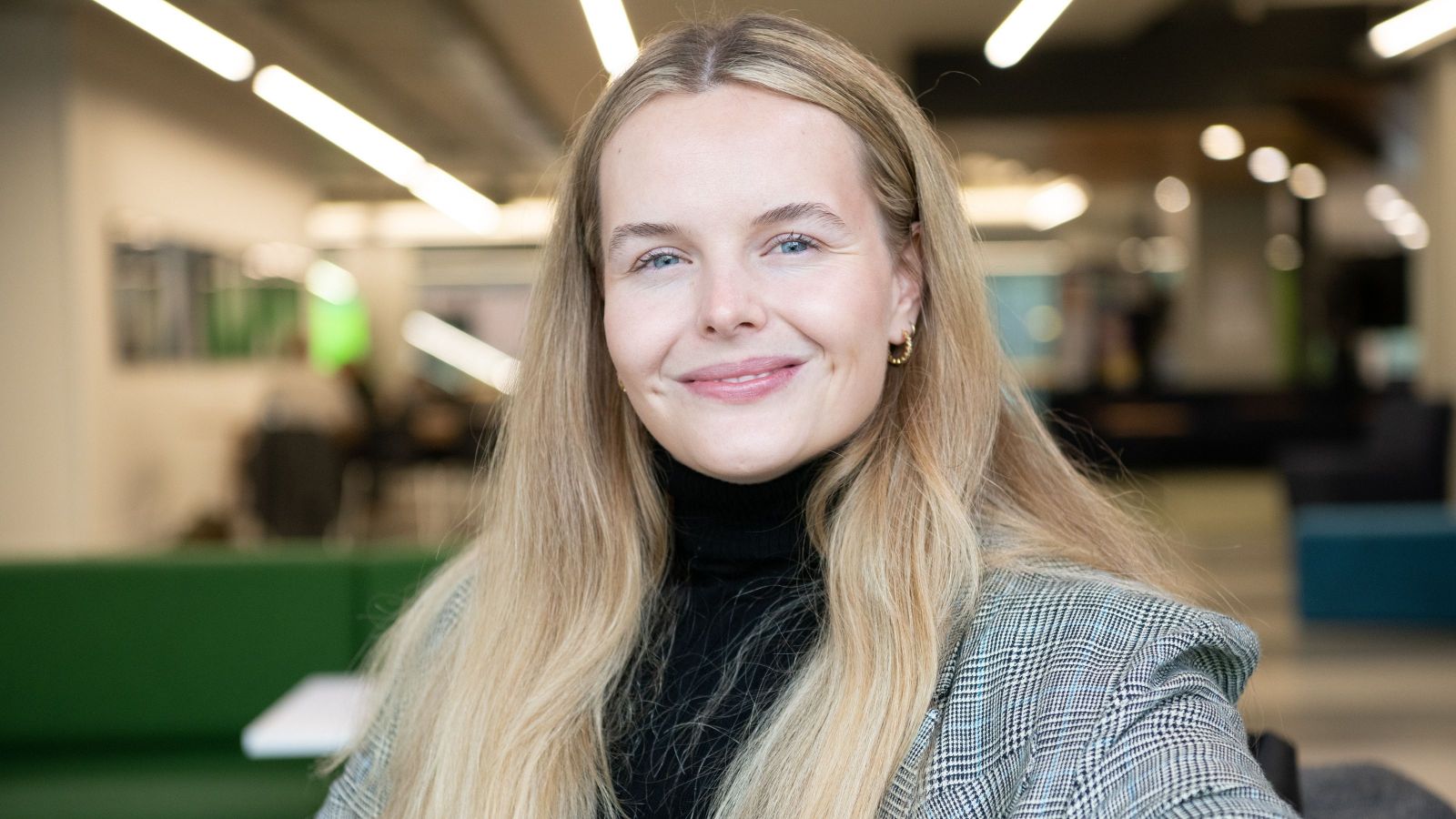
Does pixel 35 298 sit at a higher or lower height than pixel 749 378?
higher

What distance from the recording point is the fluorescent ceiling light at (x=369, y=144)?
24.7 feet

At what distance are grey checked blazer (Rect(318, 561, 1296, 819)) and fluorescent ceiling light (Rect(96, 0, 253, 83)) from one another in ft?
19.4

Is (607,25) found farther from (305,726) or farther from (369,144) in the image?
(369,144)

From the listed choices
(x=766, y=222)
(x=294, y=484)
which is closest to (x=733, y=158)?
(x=766, y=222)

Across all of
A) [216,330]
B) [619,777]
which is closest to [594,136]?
[619,777]

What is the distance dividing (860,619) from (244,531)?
24.9 ft

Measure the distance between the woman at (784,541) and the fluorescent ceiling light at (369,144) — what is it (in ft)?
20.6

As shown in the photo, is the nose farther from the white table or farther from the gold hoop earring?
the white table

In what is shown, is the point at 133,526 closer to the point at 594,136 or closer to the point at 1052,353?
the point at 594,136

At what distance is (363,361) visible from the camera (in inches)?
553

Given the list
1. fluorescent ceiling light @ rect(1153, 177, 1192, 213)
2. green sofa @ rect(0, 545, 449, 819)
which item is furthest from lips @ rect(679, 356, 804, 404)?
fluorescent ceiling light @ rect(1153, 177, 1192, 213)

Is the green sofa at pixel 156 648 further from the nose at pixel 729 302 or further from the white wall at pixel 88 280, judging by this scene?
the white wall at pixel 88 280

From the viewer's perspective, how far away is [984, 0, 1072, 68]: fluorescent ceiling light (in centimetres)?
625

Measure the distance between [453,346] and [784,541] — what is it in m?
15.2
